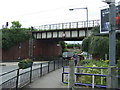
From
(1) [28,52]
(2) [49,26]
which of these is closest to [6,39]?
(1) [28,52]

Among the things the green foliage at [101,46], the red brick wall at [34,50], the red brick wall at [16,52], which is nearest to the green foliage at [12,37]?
the red brick wall at [16,52]

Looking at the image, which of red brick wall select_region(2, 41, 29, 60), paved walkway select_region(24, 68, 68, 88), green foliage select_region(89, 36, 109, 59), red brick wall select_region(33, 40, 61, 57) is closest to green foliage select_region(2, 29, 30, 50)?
red brick wall select_region(2, 41, 29, 60)

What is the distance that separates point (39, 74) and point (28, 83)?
2796 millimetres

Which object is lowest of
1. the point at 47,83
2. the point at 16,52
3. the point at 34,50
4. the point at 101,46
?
the point at 47,83

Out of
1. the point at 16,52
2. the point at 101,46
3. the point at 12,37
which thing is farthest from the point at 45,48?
the point at 101,46

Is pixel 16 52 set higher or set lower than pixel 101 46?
lower

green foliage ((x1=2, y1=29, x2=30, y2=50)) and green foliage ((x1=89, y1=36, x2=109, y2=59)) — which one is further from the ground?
green foliage ((x1=2, y1=29, x2=30, y2=50))

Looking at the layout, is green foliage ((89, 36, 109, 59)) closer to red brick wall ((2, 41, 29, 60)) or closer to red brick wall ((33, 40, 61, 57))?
red brick wall ((2, 41, 29, 60))

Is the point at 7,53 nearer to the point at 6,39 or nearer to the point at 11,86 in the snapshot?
the point at 6,39

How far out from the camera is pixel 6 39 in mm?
42531

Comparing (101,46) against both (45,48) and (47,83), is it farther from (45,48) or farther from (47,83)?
(45,48)

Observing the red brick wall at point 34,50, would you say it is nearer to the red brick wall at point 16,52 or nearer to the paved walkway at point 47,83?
→ the red brick wall at point 16,52

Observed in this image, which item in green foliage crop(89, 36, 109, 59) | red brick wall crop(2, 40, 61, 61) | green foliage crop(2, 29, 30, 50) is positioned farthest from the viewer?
red brick wall crop(2, 40, 61, 61)

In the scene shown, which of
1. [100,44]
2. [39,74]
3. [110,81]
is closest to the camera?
[110,81]
